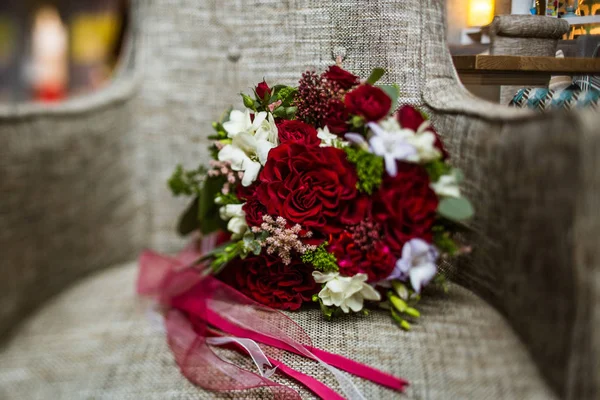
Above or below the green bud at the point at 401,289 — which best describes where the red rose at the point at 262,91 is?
above

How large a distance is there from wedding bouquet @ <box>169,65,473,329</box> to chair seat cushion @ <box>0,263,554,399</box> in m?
0.04

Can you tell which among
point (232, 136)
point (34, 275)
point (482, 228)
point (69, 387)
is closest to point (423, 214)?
point (482, 228)

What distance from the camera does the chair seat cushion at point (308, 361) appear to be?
0.53m

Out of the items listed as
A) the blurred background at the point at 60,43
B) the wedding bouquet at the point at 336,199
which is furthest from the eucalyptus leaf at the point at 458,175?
the blurred background at the point at 60,43

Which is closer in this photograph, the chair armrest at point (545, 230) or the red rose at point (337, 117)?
the chair armrest at point (545, 230)

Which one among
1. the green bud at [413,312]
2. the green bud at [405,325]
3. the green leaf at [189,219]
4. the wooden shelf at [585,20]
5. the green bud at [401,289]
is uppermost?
the wooden shelf at [585,20]

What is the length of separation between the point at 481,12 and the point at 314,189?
77.6 inches

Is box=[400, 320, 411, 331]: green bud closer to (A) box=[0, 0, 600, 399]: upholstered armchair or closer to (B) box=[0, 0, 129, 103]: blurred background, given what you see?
(A) box=[0, 0, 600, 399]: upholstered armchair

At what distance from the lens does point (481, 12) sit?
88.6 inches


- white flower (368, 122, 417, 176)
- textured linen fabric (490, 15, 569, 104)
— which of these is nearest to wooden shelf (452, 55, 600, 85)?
textured linen fabric (490, 15, 569, 104)

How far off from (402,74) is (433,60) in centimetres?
6

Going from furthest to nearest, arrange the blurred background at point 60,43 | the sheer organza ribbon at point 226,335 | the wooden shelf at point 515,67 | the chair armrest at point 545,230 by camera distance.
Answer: the blurred background at point 60,43 → the wooden shelf at point 515,67 → the sheer organza ribbon at point 226,335 → the chair armrest at point 545,230

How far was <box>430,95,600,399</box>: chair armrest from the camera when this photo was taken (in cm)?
43

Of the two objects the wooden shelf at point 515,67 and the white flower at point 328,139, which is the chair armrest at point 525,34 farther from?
the white flower at point 328,139
